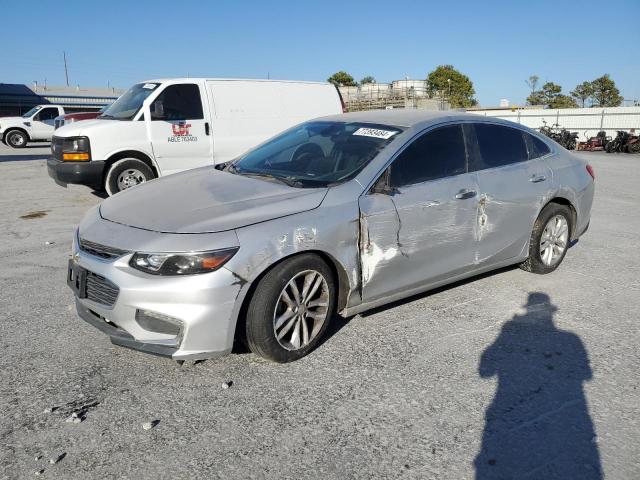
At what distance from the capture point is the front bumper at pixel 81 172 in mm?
8188

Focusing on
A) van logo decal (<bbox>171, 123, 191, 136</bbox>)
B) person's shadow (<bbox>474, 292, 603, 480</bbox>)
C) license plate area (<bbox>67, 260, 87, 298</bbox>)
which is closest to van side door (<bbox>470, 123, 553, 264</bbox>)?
person's shadow (<bbox>474, 292, 603, 480</bbox>)

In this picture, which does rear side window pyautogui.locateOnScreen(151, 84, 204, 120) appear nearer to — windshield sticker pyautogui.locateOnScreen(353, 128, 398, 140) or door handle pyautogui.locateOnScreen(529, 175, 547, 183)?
windshield sticker pyautogui.locateOnScreen(353, 128, 398, 140)

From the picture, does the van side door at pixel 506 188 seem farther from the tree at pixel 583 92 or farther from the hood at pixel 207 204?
the tree at pixel 583 92

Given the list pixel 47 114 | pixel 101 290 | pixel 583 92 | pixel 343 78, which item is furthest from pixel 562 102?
pixel 101 290

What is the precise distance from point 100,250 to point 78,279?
11.8 inches

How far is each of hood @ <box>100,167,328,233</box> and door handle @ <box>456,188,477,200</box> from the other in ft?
4.06

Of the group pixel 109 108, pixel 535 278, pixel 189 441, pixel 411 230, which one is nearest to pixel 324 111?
pixel 109 108

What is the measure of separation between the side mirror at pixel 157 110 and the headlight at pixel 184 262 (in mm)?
6112

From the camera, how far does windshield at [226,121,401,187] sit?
3958 mm

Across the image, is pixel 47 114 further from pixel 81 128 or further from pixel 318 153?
pixel 318 153

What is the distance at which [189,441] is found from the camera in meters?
2.70

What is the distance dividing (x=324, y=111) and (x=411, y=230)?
23.2ft

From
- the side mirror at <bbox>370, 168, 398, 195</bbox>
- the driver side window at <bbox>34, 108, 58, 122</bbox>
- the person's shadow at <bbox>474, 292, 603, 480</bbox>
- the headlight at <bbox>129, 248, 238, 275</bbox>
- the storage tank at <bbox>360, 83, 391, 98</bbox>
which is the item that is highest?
the storage tank at <bbox>360, 83, 391, 98</bbox>

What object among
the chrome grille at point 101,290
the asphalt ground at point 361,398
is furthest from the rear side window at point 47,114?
the chrome grille at point 101,290
